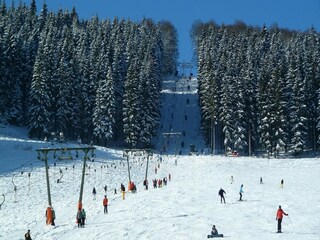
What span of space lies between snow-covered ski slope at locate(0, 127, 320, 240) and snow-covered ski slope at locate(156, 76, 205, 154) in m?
17.9

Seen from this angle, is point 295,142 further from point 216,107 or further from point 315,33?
point 315,33

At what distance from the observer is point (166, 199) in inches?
1452

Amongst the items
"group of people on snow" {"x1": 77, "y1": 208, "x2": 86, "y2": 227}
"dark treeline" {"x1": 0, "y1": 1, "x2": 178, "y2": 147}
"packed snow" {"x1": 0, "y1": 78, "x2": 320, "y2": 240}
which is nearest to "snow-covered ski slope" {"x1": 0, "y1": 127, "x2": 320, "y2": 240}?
"packed snow" {"x1": 0, "y1": 78, "x2": 320, "y2": 240}

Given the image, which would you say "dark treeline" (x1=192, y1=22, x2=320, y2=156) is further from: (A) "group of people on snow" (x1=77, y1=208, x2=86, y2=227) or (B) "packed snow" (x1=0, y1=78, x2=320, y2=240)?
(A) "group of people on snow" (x1=77, y1=208, x2=86, y2=227)

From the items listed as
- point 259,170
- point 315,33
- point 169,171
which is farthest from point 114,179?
point 315,33

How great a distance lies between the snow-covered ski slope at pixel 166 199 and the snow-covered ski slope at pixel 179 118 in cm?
1788

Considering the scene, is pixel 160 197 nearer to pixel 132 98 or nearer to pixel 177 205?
pixel 177 205

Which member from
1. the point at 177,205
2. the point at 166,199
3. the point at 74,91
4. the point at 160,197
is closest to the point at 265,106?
the point at 74,91

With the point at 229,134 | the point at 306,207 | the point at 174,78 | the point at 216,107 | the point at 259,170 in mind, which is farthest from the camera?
the point at 174,78

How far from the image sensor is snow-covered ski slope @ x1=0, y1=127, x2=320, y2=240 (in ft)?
86.9

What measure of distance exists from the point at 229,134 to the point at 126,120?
16.9m

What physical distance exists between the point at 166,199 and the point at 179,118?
73.8 meters

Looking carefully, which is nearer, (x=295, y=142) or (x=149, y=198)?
(x=149, y=198)

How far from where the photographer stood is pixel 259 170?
2295 inches
